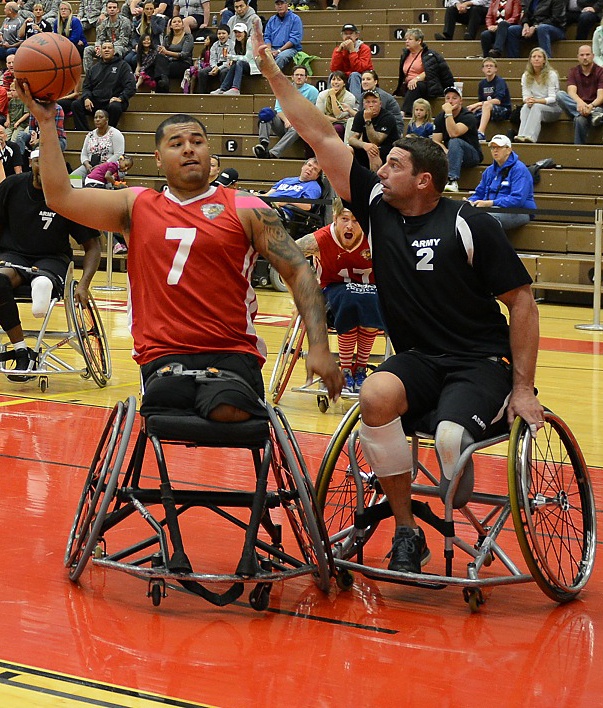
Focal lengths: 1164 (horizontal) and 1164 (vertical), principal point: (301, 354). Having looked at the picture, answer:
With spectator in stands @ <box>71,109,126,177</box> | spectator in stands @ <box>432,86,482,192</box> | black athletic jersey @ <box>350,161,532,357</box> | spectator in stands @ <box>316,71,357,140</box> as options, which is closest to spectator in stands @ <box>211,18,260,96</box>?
spectator in stands @ <box>71,109,126,177</box>

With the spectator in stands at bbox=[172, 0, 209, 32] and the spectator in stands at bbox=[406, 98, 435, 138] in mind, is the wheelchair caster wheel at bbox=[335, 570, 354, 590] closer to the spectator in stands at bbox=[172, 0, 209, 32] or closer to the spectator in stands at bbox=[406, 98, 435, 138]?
the spectator in stands at bbox=[406, 98, 435, 138]

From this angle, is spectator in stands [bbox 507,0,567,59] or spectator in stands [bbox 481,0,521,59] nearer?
spectator in stands [bbox 507,0,567,59]

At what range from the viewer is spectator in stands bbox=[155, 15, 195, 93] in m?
16.6

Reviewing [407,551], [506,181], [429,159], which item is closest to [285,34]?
[506,181]

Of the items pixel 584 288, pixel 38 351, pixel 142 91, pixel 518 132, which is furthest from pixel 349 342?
pixel 142 91

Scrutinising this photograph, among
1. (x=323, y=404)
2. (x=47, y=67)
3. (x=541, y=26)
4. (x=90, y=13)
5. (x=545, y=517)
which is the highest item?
(x=90, y=13)

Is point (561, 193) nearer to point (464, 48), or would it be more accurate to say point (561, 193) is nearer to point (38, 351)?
point (464, 48)

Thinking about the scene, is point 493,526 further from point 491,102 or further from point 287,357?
point 491,102

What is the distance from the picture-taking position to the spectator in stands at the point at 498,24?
14.4 metres

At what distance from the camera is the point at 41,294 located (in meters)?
6.86

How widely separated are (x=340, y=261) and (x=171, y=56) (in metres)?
10.9

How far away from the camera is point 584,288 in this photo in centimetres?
1117

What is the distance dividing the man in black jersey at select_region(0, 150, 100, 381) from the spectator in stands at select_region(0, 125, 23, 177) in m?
7.19

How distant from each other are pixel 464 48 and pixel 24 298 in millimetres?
9621
